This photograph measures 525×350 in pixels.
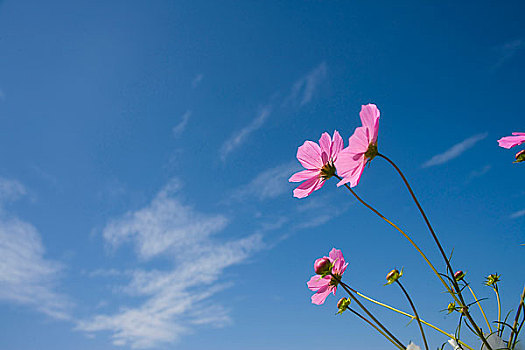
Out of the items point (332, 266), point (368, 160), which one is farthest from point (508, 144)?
point (332, 266)

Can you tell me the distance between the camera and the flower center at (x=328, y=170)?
72 cm

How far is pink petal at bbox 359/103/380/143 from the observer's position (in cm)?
54

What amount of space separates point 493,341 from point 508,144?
0.30m

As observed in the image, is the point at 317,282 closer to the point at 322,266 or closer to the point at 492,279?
the point at 322,266

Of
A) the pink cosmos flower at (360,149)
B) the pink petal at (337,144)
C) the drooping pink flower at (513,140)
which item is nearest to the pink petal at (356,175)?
the pink cosmos flower at (360,149)

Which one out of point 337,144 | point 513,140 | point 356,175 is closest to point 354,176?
point 356,175

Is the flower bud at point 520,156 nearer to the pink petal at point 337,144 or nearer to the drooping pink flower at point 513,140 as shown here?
the drooping pink flower at point 513,140

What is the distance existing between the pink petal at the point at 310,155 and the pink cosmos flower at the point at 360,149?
15 centimetres

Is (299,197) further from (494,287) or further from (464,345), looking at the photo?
(494,287)

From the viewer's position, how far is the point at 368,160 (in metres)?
0.59

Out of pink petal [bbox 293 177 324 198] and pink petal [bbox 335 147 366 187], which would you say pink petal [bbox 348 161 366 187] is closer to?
pink petal [bbox 335 147 366 187]

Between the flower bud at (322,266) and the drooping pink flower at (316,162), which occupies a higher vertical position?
the drooping pink flower at (316,162)

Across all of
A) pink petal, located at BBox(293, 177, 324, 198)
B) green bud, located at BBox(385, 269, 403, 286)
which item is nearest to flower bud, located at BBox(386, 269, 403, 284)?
green bud, located at BBox(385, 269, 403, 286)

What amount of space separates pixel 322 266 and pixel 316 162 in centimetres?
21
